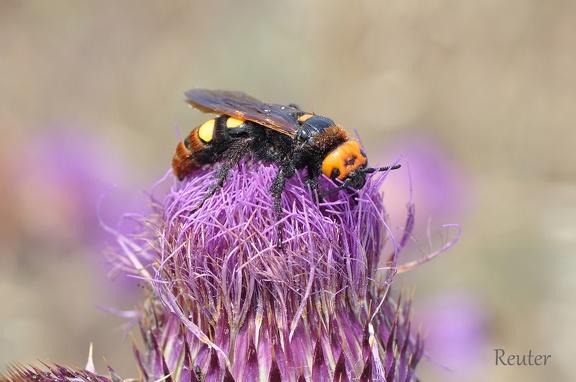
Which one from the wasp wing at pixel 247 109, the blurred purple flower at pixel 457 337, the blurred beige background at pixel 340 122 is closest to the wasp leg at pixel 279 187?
the wasp wing at pixel 247 109

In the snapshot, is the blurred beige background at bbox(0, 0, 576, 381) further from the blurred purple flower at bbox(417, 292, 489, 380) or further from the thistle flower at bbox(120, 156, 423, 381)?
the thistle flower at bbox(120, 156, 423, 381)

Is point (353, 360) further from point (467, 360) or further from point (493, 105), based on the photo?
point (493, 105)

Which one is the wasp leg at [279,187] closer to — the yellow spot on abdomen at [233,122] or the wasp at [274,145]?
the wasp at [274,145]

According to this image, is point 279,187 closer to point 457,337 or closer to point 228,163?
point 228,163

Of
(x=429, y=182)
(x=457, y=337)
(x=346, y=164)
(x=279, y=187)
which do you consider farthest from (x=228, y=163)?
(x=429, y=182)

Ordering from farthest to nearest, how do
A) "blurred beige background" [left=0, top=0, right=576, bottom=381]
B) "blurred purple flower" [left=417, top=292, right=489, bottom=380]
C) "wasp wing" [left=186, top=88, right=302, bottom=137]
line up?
"blurred beige background" [left=0, top=0, right=576, bottom=381] < "blurred purple flower" [left=417, top=292, right=489, bottom=380] < "wasp wing" [left=186, top=88, right=302, bottom=137]

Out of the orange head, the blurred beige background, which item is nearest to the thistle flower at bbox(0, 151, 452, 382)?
the orange head

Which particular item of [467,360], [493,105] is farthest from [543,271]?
[493,105]
